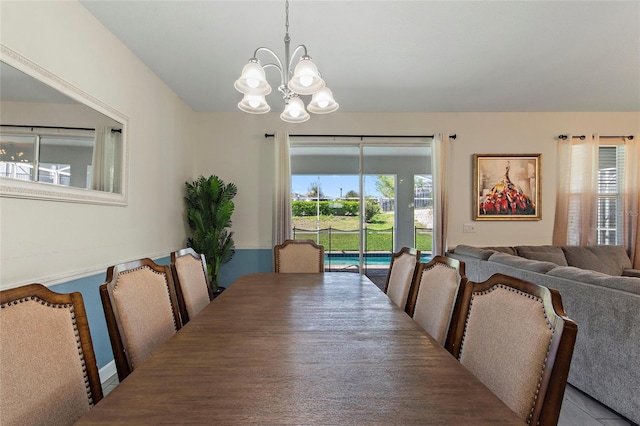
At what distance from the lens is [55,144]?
71.1 inches

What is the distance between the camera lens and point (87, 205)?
2.10 meters

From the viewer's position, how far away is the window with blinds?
13.3 feet

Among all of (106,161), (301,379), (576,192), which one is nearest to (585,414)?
(301,379)

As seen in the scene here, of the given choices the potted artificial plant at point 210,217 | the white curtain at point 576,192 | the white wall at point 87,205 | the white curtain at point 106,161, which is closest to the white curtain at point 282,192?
the potted artificial plant at point 210,217

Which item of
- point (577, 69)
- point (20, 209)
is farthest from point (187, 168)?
point (577, 69)

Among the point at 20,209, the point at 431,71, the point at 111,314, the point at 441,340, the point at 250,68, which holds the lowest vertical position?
the point at 441,340

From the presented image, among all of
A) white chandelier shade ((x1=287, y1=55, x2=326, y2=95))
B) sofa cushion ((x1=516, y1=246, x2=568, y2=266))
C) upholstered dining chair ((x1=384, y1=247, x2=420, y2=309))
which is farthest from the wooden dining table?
sofa cushion ((x1=516, y1=246, x2=568, y2=266))

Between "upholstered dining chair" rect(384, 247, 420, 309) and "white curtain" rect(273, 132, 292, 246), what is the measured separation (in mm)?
2028

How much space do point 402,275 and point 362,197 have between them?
2351 millimetres

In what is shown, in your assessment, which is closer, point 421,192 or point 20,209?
point 20,209

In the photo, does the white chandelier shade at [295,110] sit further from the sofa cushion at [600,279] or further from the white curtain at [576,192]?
the white curtain at [576,192]

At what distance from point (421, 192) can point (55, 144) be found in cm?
386

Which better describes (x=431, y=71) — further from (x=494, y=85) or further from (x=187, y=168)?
(x=187, y=168)

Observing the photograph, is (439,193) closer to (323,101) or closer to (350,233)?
(350,233)
